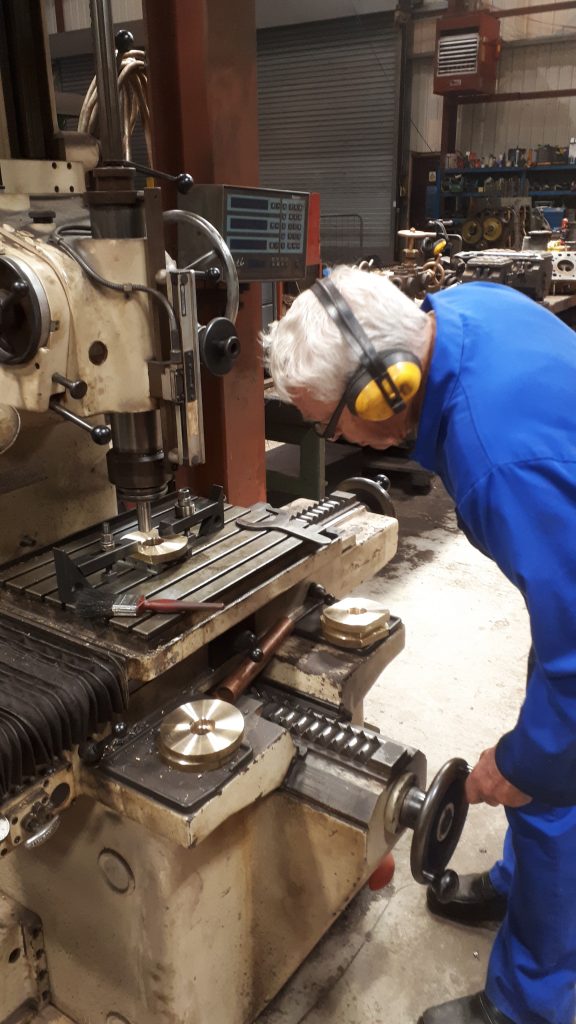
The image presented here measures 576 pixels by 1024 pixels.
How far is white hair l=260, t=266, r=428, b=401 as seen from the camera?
0.86 metres

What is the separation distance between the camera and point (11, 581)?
979 mm

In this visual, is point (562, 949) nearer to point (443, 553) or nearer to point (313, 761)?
point (313, 761)

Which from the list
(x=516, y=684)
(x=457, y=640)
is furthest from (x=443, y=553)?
(x=516, y=684)

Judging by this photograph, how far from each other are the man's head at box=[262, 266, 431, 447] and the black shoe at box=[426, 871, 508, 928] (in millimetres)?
888

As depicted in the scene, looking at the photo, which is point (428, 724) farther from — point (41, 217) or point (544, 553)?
point (41, 217)

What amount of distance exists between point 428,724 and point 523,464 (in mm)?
1206

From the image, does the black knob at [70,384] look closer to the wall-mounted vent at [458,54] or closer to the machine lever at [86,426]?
the machine lever at [86,426]

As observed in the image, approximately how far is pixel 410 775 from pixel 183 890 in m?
0.29

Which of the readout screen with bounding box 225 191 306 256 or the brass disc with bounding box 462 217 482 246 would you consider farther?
the brass disc with bounding box 462 217 482 246

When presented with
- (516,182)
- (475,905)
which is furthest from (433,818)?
(516,182)

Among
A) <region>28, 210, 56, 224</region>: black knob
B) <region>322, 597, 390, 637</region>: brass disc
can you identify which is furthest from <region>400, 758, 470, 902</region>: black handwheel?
<region>28, 210, 56, 224</region>: black knob

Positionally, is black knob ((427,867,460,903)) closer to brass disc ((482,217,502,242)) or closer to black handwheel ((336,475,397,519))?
black handwheel ((336,475,397,519))

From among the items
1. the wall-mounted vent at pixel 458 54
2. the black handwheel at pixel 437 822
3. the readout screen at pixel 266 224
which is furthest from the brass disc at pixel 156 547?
the wall-mounted vent at pixel 458 54

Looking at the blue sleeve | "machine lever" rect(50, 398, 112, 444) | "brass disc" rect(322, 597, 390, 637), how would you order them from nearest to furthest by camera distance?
the blue sleeve, "machine lever" rect(50, 398, 112, 444), "brass disc" rect(322, 597, 390, 637)
